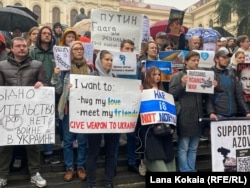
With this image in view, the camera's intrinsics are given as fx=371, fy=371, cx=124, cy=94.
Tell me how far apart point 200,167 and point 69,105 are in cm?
249

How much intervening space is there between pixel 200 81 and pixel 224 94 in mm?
488

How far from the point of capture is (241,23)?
19562mm

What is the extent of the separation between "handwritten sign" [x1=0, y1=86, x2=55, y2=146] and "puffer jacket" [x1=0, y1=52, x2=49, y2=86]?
152 millimetres

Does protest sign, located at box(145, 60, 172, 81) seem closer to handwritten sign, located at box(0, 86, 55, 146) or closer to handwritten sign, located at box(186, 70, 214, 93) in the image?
handwritten sign, located at box(186, 70, 214, 93)

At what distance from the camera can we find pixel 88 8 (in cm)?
5828

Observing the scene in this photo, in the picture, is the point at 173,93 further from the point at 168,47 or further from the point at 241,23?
the point at 241,23

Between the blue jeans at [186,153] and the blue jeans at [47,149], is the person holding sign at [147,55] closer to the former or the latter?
the blue jeans at [186,153]

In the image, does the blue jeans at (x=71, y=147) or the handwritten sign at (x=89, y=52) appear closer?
the blue jeans at (x=71, y=147)

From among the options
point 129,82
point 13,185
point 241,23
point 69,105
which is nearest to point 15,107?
point 69,105

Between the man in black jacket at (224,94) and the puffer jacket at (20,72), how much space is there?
234cm

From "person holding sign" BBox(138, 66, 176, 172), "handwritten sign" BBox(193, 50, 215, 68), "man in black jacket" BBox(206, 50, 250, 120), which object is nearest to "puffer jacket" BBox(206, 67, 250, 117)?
"man in black jacket" BBox(206, 50, 250, 120)

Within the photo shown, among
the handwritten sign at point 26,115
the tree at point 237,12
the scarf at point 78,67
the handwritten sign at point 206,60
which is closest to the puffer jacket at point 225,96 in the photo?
the handwritten sign at point 206,60

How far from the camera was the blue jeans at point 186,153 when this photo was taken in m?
5.02

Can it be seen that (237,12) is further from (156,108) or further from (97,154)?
(97,154)
